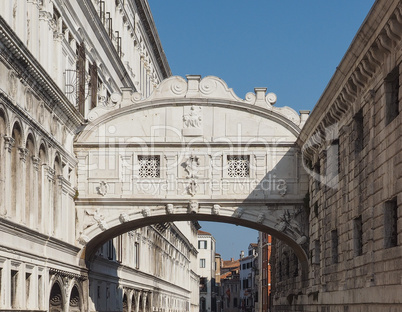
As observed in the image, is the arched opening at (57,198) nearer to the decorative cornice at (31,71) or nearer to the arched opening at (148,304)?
the decorative cornice at (31,71)

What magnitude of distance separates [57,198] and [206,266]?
113m

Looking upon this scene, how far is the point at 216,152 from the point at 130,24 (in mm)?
20724

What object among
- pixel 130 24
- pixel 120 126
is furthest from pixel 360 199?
pixel 130 24

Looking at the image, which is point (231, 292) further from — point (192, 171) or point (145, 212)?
point (192, 171)

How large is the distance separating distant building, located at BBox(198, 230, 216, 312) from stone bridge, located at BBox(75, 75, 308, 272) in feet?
352

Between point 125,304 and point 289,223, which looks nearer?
point 289,223

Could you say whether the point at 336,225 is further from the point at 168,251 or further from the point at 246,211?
the point at 168,251

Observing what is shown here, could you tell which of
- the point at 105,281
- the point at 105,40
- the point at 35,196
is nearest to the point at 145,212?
the point at 35,196

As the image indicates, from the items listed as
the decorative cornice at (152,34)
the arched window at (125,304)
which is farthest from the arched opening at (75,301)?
the decorative cornice at (152,34)

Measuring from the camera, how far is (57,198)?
30328 millimetres

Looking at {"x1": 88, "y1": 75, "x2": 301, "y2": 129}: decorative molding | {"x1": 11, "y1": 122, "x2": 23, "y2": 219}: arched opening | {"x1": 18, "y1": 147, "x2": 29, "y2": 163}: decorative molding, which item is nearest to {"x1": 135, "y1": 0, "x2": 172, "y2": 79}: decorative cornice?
{"x1": 88, "y1": 75, "x2": 301, "y2": 129}: decorative molding

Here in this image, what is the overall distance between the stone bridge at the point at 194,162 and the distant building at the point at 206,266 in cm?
10722

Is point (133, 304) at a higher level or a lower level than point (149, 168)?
lower

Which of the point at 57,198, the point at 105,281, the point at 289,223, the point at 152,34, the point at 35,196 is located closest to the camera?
the point at 35,196
